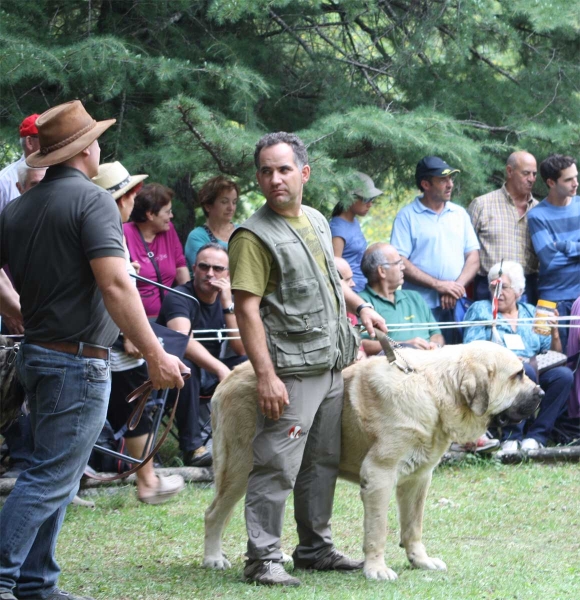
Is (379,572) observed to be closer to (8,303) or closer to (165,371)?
(165,371)

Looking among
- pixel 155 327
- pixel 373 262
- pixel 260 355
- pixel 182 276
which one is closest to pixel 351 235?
pixel 373 262

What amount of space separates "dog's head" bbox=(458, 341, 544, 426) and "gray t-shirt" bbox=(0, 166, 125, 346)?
204 cm

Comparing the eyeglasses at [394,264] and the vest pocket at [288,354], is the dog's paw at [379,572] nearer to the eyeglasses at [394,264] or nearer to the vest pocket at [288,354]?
the vest pocket at [288,354]

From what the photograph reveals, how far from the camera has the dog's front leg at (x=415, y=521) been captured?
17.1 ft

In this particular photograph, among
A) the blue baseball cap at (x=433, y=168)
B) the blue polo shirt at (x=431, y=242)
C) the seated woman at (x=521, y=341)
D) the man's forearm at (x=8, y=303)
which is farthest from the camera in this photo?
the blue polo shirt at (x=431, y=242)

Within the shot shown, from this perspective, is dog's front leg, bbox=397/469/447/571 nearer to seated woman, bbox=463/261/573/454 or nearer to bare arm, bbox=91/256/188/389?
bare arm, bbox=91/256/188/389

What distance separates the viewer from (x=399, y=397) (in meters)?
5.08

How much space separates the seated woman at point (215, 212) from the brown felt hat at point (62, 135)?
3.92m

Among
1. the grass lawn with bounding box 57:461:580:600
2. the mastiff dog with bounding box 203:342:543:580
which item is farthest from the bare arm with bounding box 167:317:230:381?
the mastiff dog with bounding box 203:342:543:580

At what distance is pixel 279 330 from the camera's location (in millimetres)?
4816

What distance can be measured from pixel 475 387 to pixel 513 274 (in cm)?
370

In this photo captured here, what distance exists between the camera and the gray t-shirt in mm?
4027

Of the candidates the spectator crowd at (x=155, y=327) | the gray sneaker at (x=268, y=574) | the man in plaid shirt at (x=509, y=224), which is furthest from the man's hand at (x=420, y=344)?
the gray sneaker at (x=268, y=574)

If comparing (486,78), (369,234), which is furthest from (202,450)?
(369,234)
